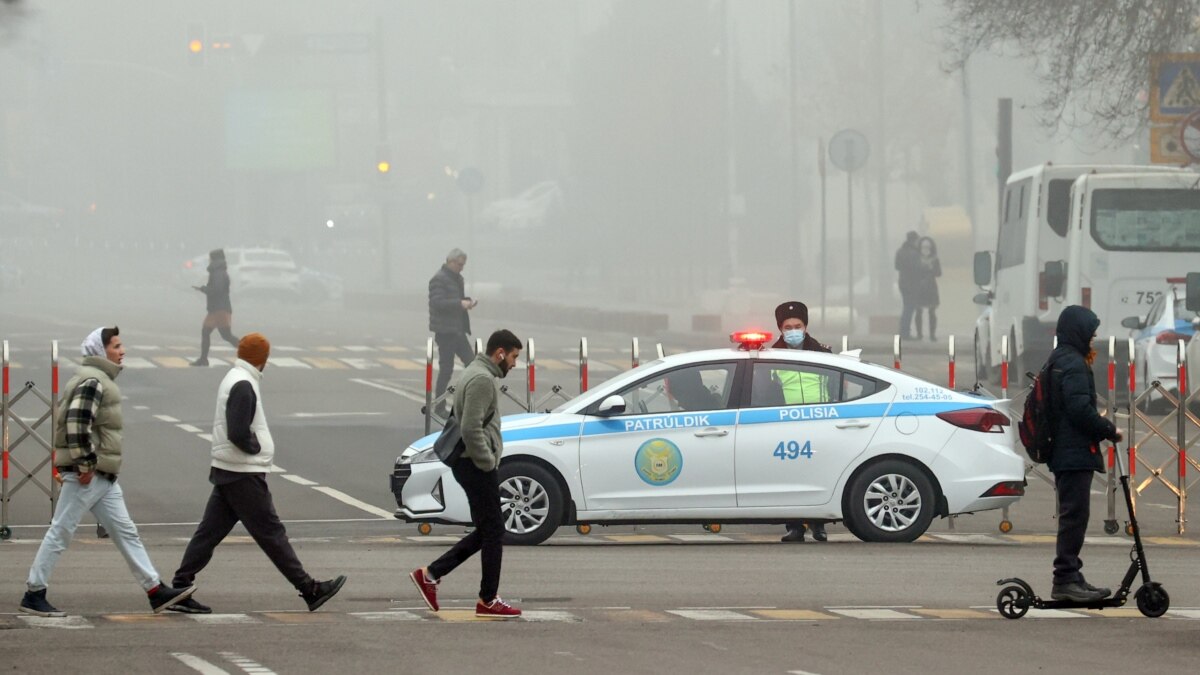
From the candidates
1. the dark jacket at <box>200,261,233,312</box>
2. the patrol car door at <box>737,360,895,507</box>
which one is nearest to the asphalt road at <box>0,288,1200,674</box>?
the patrol car door at <box>737,360,895,507</box>

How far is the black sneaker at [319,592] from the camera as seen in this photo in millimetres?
11672

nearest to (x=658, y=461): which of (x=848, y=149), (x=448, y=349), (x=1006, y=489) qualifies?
(x=1006, y=489)

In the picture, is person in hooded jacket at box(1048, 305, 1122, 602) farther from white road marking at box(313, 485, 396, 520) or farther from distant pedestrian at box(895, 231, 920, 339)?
distant pedestrian at box(895, 231, 920, 339)

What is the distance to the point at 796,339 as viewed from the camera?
1622cm

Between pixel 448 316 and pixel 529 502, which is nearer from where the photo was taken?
pixel 529 502

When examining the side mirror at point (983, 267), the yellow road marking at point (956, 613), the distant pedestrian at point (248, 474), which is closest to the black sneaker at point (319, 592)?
the distant pedestrian at point (248, 474)

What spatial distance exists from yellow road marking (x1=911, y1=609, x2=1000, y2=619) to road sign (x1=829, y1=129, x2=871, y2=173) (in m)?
27.5

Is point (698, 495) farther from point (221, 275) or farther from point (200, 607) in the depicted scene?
point (221, 275)

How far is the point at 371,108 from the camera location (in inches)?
4658

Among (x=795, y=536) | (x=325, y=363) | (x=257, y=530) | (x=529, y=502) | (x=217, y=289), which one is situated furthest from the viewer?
(x=325, y=363)

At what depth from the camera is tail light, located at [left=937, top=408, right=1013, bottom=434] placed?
50.5ft

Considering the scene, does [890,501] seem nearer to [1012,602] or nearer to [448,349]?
[1012,602]

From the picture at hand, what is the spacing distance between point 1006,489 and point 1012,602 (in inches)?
157

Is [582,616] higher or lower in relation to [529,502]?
lower
